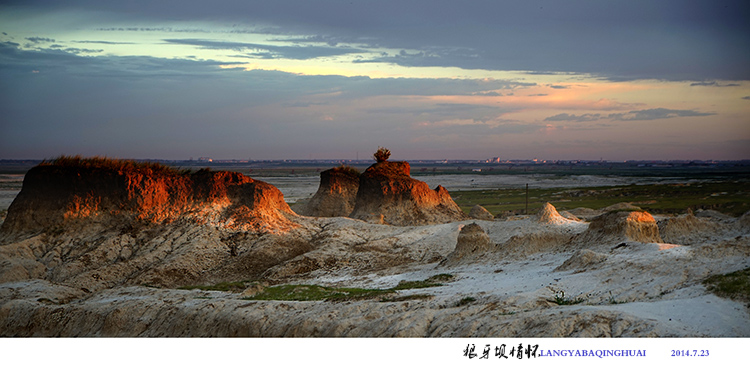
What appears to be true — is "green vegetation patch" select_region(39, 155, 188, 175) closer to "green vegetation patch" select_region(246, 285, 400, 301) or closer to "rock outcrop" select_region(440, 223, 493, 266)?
"green vegetation patch" select_region(246, 285, 400, 301)

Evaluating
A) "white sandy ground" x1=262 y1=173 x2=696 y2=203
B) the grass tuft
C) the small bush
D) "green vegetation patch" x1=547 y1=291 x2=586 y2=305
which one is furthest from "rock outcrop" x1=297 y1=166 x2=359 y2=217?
"white sandy ground" x1=262 y1=173 x2=696 y2=203

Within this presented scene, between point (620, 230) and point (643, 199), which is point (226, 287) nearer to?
point (620, 230)

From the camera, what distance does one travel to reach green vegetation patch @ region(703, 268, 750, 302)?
38.7ft

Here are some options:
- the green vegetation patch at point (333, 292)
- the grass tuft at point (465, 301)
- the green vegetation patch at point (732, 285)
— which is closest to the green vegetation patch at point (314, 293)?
the green vegetation patch at point (333, 292)

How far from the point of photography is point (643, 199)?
70.4m

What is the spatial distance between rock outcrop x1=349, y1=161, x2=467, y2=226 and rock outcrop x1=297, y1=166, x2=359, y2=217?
3.29 m

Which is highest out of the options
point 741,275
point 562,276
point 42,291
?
point 741,275

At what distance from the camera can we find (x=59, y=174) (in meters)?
28.0

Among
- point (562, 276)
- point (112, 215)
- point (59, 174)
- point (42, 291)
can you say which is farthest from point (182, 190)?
point (562, 276)

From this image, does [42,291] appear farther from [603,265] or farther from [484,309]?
[603,265]

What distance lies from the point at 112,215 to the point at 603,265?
20.6 metres

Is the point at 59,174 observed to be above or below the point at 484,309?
above
